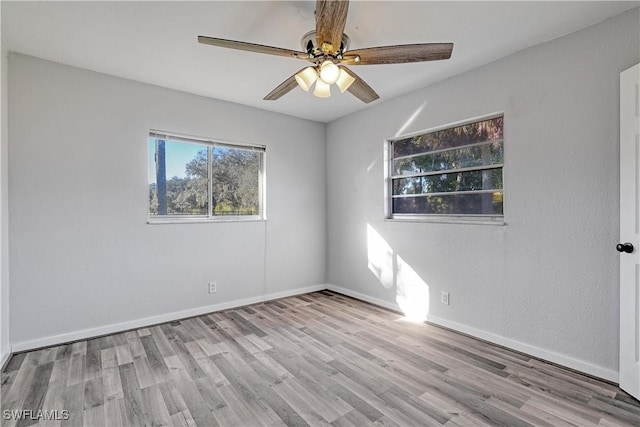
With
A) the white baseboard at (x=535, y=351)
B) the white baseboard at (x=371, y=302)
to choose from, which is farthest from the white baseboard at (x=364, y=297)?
the white baseboard at (x=535, y=351)

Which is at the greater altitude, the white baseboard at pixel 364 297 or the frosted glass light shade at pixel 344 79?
the frosted glass light shade at pixel 344 79

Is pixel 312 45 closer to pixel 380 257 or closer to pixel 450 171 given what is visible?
pixel 450 171

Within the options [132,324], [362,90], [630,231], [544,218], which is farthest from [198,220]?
[630,231]

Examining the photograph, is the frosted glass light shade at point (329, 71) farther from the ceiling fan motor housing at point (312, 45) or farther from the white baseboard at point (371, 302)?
the white baseboard at point (371, 302)

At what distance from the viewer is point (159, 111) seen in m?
3.16

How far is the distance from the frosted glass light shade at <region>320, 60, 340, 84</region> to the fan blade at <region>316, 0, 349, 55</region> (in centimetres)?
8

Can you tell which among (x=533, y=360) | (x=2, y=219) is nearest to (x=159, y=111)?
(x=2, y=219)

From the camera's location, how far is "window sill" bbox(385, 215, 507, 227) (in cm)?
269

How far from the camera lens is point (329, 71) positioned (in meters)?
1.87

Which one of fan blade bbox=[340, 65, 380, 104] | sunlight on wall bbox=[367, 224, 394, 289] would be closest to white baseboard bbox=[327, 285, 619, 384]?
sunlight on wall bbox=[367, 224, 394, 289]

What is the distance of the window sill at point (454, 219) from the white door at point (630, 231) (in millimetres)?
776

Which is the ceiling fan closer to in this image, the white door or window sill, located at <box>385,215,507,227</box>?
the white door

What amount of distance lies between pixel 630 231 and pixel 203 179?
12.2ft

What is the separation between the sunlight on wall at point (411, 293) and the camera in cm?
321
